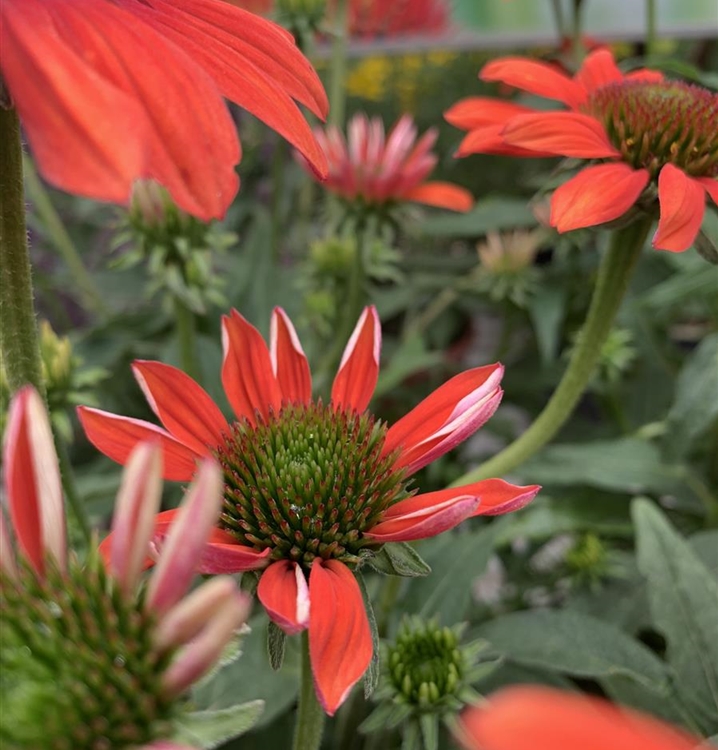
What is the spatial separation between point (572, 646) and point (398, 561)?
26 cm

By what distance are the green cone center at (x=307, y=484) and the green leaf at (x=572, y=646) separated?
0.23 metres

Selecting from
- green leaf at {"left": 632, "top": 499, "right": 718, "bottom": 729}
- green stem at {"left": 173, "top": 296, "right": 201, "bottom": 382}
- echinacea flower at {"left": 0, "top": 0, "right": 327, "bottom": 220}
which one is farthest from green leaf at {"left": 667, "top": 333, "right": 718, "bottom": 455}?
echinacea flower at {"left": 0, "top": 0, "right": 327, "bottom": 220}

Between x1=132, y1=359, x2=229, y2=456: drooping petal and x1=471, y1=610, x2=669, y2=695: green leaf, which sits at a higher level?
x1=132, y1=359, x2=229, y2=456: drooping petal

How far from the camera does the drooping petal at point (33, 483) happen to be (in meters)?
0.20

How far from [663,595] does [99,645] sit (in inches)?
15.2

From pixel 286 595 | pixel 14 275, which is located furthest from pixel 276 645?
pixel 14 275

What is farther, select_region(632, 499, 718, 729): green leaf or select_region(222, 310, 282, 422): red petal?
select_region(632, 499, 718, 729): green leaf

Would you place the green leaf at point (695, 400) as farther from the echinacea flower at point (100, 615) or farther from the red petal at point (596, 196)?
the echinacea flower at point (100, 615)

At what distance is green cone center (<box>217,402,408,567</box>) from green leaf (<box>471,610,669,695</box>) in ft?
0.75

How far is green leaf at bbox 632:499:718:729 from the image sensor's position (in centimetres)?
47

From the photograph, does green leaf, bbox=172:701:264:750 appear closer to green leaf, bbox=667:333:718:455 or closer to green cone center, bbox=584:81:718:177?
green cone center, bbox=584:81:718:177

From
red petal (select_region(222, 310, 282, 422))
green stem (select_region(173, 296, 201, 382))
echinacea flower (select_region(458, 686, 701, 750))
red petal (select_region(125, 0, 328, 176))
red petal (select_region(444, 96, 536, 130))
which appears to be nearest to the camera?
echinacea flower (select_region(458, 686, 701, 750))

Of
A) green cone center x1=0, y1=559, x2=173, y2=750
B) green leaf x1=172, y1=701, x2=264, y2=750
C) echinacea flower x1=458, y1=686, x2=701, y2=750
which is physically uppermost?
green cone center x1=0, y1=559, x2=173, y2=750

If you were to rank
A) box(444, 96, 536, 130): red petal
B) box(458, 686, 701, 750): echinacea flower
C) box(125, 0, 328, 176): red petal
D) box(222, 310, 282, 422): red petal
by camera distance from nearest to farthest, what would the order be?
box(458, 686, 701, 750): echinacea flower
box(125, 0, 328, 176): red petal
box(222, 310, 282, 422): red petal
box(444, 96, 536, 130): red petal
